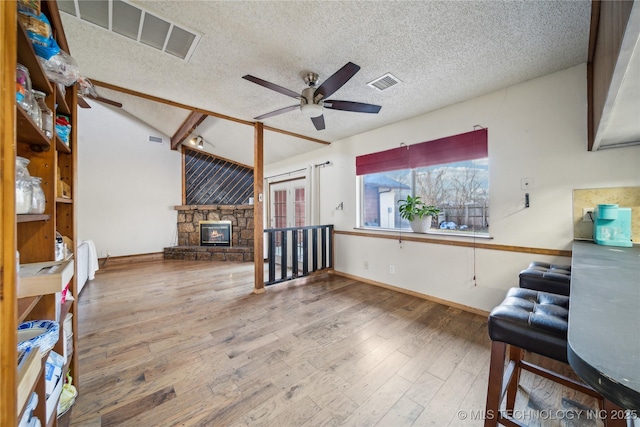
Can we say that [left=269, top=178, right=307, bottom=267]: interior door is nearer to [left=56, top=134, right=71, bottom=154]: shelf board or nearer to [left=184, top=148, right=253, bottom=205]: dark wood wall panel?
[left=184, top=148, right=253, bottom=205]: dark wood wall panel

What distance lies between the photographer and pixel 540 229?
227 centimetres

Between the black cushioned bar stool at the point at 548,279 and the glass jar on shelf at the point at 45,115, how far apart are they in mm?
2944

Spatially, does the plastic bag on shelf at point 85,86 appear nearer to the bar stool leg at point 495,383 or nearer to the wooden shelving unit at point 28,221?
the wooden shelving unit at point 28,221

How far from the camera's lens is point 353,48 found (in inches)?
73.9

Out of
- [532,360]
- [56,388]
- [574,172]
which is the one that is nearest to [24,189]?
[56,388]

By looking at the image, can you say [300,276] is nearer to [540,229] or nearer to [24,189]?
[540,229]

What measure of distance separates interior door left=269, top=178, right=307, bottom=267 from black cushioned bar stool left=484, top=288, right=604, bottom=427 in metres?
3.86

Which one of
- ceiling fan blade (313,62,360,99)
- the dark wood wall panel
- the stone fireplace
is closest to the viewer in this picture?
ceiling fan blade (313,62,360,99)

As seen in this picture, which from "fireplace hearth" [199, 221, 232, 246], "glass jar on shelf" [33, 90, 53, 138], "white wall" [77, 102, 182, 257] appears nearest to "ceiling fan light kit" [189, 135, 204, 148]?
"white wall" [77, 102, 182, 257]

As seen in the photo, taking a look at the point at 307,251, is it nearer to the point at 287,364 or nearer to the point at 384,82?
the point at 287,364

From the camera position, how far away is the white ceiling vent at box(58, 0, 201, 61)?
155cm

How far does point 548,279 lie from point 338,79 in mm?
2039

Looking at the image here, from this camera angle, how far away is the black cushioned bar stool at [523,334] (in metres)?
0.95

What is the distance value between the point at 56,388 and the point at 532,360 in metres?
3.09
